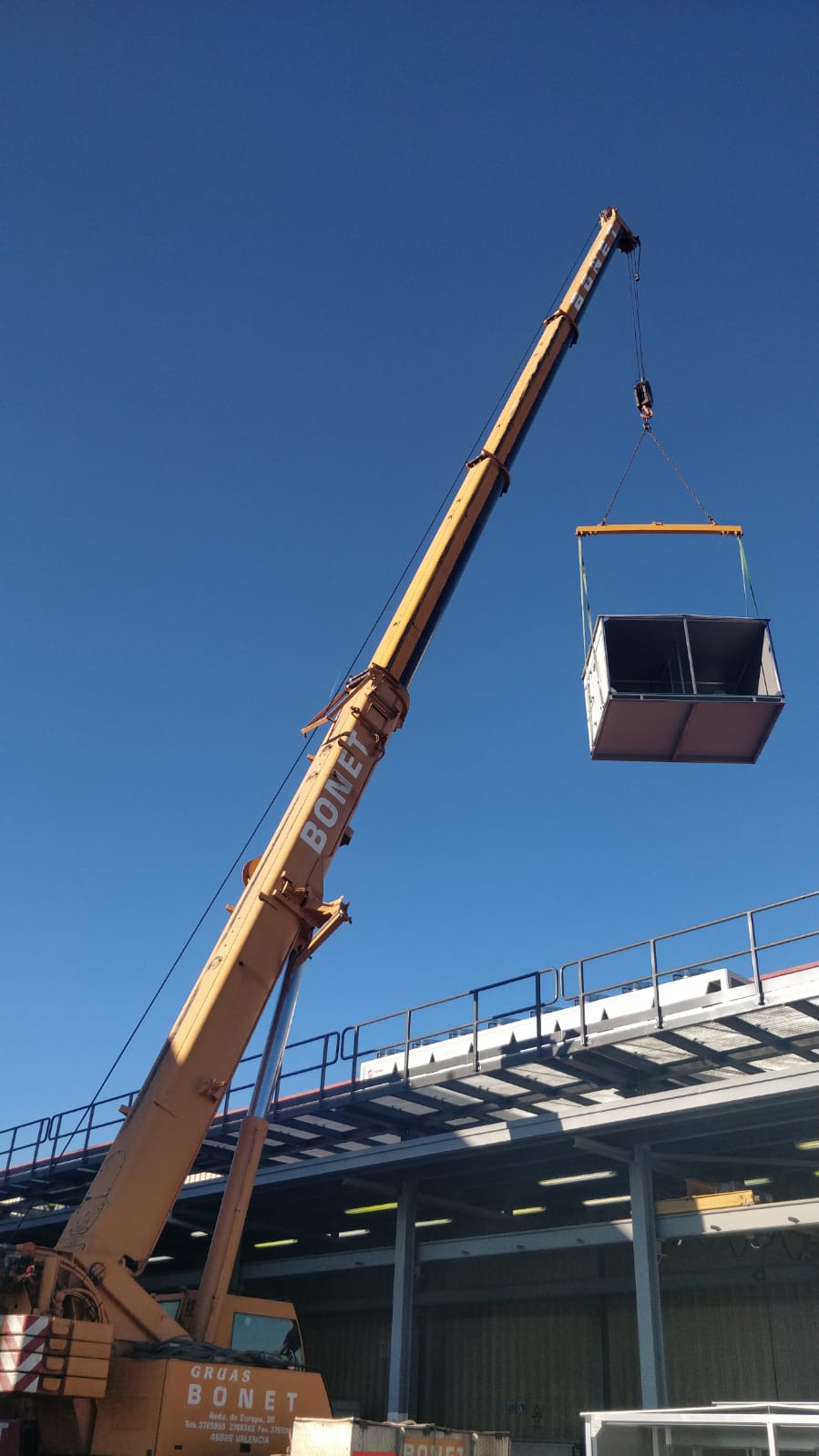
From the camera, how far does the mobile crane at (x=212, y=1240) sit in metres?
10.4

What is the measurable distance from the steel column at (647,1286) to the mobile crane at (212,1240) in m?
6.21

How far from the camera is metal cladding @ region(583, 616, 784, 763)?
607 inches

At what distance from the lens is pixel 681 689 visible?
16406 millimetres

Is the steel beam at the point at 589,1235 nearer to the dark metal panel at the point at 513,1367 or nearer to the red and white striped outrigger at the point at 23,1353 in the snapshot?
the dark metal panel at the point at 513,1367

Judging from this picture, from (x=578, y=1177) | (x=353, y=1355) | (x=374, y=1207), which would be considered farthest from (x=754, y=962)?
(x=353, y=1355)

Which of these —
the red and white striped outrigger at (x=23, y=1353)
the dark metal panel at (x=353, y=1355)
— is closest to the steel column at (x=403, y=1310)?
the dark metal panel at (x=353, y=1355)

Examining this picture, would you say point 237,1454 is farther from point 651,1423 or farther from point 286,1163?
point 286,1163

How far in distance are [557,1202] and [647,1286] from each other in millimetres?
8167

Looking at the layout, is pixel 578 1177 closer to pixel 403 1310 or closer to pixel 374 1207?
pixel 403 1310

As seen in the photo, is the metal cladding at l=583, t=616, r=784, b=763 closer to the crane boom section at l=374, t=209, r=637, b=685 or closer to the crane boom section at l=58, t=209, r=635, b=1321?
the crane boom section at l=374, t=209, r=637, b=685

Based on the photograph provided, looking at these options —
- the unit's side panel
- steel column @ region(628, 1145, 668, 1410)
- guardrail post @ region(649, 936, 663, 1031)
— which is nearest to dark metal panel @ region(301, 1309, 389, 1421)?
the unit's side panel

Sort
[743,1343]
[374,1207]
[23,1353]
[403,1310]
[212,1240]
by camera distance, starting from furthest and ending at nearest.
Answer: [374,1207] → [743,1343] → [403,1310] → [212,1240] → [23,1353]

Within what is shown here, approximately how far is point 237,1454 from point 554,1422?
15.8m

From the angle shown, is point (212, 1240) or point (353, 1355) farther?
point (353, 1355)
